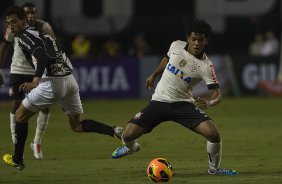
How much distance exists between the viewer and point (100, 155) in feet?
41.2

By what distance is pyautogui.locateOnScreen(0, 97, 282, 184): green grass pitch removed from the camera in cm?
1022

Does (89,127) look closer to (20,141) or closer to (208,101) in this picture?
(20,141)

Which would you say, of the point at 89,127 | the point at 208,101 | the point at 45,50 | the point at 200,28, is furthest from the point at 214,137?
the point at 45,50

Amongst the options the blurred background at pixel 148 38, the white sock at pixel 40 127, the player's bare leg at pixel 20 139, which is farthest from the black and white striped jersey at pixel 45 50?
the blurred background at pixel 148 38

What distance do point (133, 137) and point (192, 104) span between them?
2.86ft

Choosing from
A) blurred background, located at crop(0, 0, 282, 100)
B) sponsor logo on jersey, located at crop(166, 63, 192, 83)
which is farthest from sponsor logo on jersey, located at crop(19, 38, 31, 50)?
blurred background, located at crop(0, 0, 282, 100)

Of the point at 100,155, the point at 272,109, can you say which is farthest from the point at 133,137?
the point at 272,109

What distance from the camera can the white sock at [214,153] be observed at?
10148mm

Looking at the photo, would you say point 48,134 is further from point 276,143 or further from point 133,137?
point 133,137

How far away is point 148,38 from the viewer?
1096 inches

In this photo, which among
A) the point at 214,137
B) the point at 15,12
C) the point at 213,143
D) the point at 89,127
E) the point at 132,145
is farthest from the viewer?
the point at 89,127

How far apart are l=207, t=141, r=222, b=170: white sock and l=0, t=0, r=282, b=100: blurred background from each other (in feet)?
41.7

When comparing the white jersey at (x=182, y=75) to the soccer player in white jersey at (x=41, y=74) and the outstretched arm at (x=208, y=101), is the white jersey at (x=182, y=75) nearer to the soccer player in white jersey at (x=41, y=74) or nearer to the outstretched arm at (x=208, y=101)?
the outstretched arm at (x=208, y=101)

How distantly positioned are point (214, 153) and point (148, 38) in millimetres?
17804
